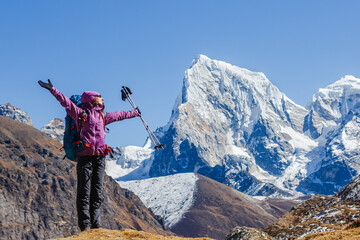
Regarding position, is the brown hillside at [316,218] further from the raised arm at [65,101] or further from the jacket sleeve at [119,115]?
the raised arm at [65,101]

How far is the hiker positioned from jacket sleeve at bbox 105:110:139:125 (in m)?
0.49

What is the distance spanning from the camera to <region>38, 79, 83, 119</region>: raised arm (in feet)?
55.3

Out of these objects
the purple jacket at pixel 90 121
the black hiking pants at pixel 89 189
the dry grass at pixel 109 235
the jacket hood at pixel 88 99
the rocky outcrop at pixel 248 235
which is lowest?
the rocky outcrop at pixel 248 235

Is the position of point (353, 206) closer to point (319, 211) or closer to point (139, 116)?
point (319, 211)

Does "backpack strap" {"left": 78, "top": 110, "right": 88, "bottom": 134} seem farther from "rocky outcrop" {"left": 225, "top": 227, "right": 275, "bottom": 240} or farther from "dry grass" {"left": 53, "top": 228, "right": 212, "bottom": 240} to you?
"rocky outcrop" {"left": 225, "top": 227, "right": 275, "bottom": 240}

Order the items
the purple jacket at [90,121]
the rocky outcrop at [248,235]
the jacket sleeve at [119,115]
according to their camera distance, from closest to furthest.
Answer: the purple jacket at [90,121] → the jacket sleeve at [119,115] → the rocky outcrop at [248,235]

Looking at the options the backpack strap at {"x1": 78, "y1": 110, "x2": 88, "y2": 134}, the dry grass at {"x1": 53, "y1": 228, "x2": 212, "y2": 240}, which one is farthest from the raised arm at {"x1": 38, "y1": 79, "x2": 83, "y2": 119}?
the dry grass at {"x1": 53, "y1": 228, "x2": 212, "y2": 240}

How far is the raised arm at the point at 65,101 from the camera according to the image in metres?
16.8

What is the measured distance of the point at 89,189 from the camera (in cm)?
1744

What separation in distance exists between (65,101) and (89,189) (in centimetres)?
346

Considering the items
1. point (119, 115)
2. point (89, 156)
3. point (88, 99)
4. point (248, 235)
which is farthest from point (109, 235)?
point (248, 235)

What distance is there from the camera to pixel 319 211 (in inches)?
1054

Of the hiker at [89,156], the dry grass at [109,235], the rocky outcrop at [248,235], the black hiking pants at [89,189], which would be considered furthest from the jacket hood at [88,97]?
the rocky outcrop at [248,235]

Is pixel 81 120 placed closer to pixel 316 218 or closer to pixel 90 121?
pixel 90 121
